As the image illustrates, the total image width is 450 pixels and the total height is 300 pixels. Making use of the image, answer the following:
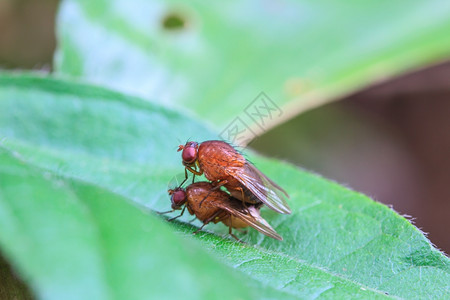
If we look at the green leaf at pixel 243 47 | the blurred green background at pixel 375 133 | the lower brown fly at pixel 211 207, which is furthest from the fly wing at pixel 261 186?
the blurred green background at pixel 375 133

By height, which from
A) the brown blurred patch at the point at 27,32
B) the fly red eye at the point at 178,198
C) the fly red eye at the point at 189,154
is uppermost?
the fly red eye at the point at 189,154

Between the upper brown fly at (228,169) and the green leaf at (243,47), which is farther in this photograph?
the green leaf at (243,47)

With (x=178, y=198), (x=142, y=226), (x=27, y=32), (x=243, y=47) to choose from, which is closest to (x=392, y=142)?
(x=243, y=47)

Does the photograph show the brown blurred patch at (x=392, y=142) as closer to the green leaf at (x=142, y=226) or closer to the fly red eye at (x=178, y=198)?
the green leaf at (x=142, y=226)

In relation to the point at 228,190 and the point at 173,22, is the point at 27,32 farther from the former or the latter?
the point at 228,190

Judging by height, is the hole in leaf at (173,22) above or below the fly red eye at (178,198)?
above

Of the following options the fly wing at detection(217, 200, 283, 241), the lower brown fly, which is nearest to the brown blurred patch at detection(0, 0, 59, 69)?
the lower brown fly
